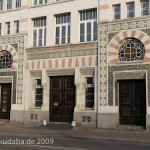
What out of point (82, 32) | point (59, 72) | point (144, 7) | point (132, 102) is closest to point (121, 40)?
point (144, 7)

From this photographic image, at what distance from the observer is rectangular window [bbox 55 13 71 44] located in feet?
83.6

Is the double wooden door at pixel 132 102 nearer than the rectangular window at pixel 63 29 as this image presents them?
Yes

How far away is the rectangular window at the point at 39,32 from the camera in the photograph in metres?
26.5

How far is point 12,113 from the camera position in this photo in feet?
86.8

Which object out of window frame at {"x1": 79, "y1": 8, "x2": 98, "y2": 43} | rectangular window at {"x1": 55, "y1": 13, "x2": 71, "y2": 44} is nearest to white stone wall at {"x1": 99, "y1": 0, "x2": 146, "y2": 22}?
window frame at {"x1": 79, "y1": 8, "x2": 98, "y2": 43}

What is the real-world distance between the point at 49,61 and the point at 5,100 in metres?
5.48

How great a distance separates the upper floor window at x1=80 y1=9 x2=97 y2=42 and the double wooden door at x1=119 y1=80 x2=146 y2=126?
4313 mm

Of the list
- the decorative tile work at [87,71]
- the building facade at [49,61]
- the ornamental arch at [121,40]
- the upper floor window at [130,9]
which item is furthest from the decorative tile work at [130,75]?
the upper floor window at [130,9]

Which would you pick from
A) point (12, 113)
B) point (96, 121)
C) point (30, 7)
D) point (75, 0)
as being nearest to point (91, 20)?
point (75, 0)

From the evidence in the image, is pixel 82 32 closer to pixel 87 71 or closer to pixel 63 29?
pixel 63 29

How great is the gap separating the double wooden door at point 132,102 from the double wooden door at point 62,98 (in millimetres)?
3946

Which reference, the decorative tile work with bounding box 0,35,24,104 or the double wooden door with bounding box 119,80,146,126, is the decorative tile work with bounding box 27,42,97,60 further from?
the double wooden door with bounding box 119,80,146,126

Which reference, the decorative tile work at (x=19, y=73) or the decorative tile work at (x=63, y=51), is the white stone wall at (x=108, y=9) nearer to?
the decorative tile work at (x=63, y=51)

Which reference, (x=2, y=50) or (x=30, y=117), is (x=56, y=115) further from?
(x=2, y=50)
